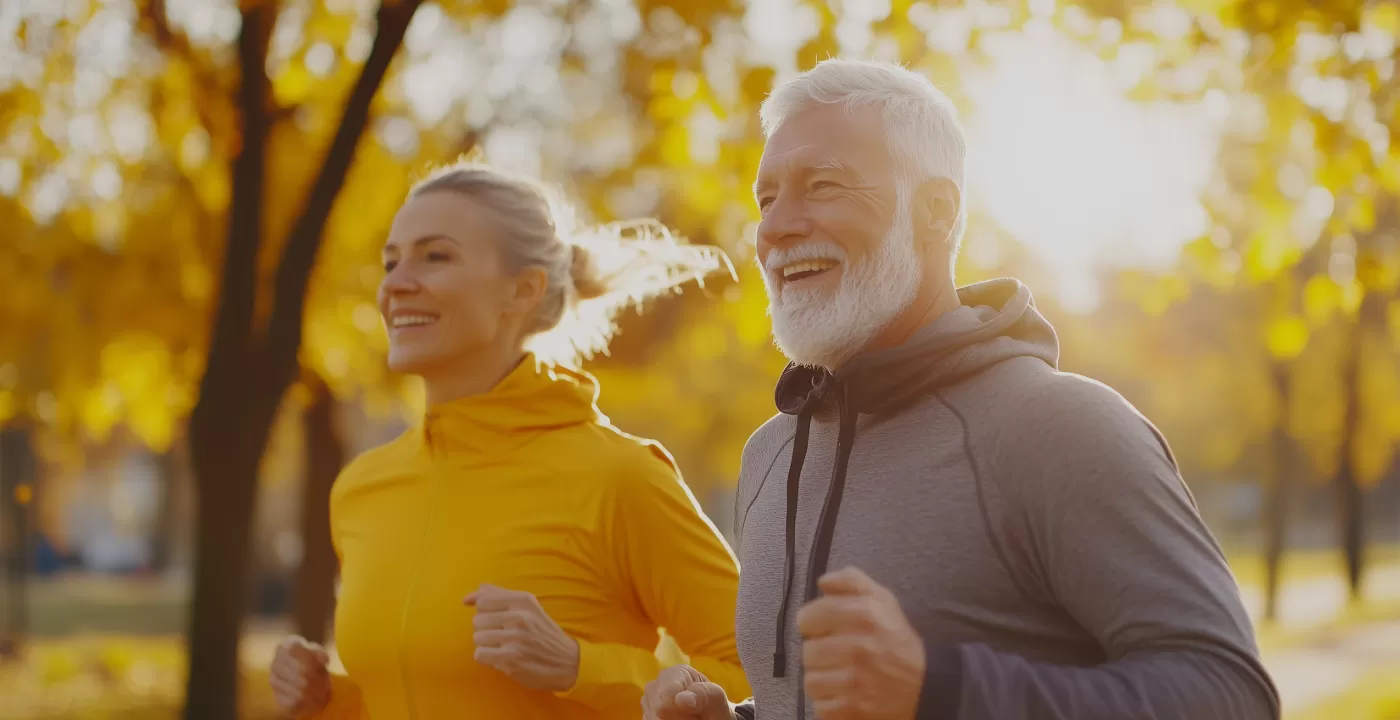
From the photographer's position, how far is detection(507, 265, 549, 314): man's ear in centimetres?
354

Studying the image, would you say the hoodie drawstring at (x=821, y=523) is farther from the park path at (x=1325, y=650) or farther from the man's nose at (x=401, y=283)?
the park path at (x=1325, y=650)

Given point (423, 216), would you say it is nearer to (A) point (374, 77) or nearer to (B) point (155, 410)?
(A) point (374, 77)

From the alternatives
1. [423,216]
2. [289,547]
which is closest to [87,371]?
[423,216]

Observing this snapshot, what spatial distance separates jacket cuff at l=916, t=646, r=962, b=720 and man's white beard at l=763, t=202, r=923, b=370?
667 millimetres

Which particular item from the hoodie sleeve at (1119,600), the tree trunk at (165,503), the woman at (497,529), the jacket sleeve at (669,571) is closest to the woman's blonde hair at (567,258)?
the woman at (497,529)

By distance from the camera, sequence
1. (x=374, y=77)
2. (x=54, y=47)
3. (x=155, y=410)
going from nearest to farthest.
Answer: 1. (x=374, y=77)
2. (x=54, y=47)
3. (x=155, y=410)

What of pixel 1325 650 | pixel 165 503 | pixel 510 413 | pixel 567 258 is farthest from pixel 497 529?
pixel 165 503

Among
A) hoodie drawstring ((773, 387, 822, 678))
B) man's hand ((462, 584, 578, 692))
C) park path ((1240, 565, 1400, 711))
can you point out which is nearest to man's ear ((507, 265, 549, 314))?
man's hand ((462, 584, 578, 692))

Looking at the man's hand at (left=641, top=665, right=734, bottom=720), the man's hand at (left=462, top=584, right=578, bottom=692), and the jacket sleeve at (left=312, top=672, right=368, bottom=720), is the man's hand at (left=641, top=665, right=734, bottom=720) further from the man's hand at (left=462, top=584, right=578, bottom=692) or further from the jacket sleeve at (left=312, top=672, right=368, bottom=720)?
the jacket sleeve at (left=312, top=672, right=368, bottom=720)

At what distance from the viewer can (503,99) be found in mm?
10859

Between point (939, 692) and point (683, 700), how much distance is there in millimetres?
737

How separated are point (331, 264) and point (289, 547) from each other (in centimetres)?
3980

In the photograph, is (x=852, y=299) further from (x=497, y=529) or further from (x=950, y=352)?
(x=497, y=529)

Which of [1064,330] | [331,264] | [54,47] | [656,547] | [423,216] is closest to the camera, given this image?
[656,547]
